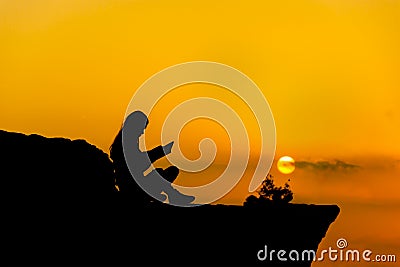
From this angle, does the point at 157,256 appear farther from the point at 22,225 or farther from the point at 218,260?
the point at 22,225

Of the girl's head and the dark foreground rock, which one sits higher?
the girl's head

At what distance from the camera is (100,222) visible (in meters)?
26.1

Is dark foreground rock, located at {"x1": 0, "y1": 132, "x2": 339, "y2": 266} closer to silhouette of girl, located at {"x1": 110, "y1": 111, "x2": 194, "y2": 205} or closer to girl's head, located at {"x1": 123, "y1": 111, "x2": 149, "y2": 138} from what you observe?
silhouette of girl, located at {"x1": 110, "y1": 111, "x2": 194, "y2": 205}

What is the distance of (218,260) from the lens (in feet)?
86.0

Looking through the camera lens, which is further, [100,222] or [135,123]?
[135,123]

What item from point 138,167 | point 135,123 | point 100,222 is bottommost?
point 100,222

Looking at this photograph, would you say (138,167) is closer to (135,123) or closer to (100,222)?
(135,123)

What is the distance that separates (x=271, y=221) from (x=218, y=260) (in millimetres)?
1940

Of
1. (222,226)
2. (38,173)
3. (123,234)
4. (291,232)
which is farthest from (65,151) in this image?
(291,232)

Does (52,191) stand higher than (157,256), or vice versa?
(52,191)

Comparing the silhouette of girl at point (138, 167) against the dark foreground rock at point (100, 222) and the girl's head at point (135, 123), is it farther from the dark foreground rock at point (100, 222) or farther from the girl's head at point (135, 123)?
the dark foreground rock at point (100, 222)

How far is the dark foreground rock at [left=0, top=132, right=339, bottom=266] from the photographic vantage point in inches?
1009

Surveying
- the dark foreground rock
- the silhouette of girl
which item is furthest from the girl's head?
the dark foreground rock

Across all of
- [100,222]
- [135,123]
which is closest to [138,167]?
[135,123]
